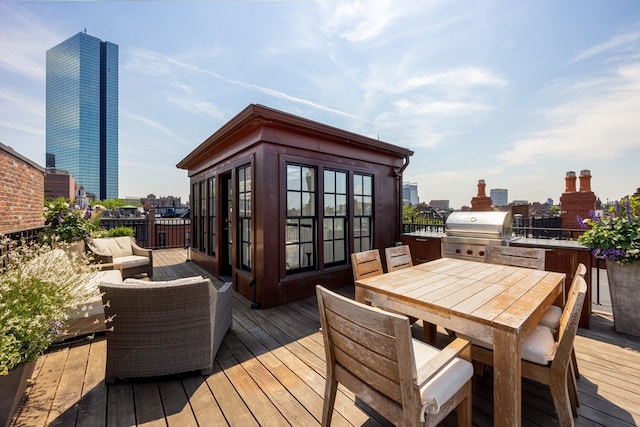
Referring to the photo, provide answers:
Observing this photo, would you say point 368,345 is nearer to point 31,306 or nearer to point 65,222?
point 31,306

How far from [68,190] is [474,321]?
35.3 metres

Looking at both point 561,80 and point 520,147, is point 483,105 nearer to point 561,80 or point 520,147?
point 561,80

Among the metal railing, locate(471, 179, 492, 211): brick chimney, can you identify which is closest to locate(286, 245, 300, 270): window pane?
locate(471, 179, 492, 211): brick chimney

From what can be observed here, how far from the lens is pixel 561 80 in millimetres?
4633

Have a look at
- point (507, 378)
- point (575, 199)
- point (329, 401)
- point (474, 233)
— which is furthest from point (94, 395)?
point (575, 199)

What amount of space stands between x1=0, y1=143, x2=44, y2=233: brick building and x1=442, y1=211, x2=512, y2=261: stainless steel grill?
6831mm

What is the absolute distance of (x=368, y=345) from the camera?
1.10 m

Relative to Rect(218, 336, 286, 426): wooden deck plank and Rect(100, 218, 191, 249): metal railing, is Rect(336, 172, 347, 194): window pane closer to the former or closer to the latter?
Rect(218, 336, 286, 426): wooden deck plank

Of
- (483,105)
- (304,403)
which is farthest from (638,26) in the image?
(304,403)

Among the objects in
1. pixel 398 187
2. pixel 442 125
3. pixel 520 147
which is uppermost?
pixel 442 125

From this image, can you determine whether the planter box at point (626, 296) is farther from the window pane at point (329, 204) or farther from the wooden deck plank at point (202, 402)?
the wooden deck plank at point (202, 402)

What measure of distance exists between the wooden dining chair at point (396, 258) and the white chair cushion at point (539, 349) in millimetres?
1246

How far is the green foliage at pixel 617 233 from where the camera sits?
2.63 meters

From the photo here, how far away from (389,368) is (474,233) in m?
3.64
